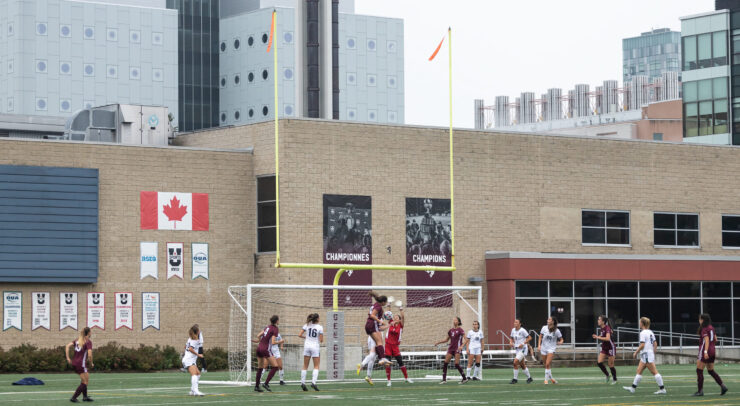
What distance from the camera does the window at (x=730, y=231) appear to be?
55344 millimetres

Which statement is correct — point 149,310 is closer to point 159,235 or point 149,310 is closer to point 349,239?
point 159,235

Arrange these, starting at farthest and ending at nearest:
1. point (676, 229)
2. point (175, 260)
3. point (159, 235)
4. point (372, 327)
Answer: point (676, 229), point (175, 260), point (159, 235), point (372, 327)

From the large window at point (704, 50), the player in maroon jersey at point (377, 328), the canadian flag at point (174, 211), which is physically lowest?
the player in maroon jersey at point (377, 328)

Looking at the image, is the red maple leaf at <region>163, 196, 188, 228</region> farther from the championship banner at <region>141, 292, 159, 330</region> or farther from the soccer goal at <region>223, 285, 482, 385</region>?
the soccer goal at <region>223, 285, 482, 385</region>

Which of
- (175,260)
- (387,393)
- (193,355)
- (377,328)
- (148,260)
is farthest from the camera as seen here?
(175,260)

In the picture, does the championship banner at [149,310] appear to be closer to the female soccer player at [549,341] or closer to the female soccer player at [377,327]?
the female soccer player at [377,327]

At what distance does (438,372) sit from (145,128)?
61.1ft

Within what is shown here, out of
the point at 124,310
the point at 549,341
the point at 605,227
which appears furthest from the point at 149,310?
the point at 605,227

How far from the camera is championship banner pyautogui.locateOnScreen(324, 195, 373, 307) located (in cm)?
4662

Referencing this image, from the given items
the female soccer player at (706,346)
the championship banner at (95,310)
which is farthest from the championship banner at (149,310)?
the female soccer player at (706,346)

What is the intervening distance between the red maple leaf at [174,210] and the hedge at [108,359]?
457 centimetres

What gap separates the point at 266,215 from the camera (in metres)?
47.2

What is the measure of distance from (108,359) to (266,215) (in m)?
8.47

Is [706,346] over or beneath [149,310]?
over
